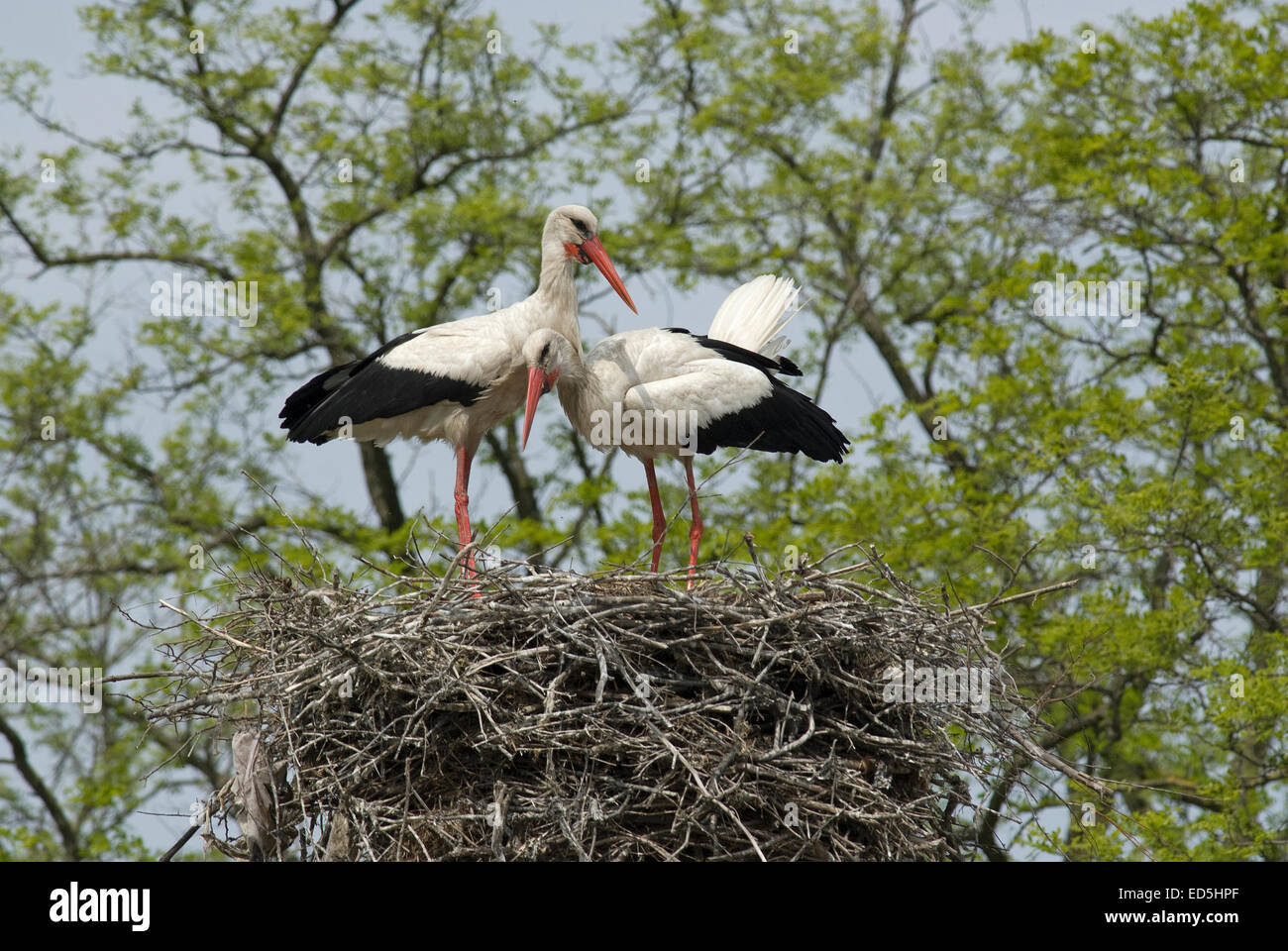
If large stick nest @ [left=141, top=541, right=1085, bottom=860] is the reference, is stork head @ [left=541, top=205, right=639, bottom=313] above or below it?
above

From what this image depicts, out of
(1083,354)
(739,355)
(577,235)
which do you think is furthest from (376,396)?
(1083,354)

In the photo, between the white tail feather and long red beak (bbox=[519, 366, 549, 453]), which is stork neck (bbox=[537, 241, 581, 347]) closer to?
long red beak (bbox=[519, 366, 549, 453])

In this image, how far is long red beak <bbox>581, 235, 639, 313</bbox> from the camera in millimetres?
8898

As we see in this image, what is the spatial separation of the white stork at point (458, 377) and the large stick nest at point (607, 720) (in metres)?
1.87

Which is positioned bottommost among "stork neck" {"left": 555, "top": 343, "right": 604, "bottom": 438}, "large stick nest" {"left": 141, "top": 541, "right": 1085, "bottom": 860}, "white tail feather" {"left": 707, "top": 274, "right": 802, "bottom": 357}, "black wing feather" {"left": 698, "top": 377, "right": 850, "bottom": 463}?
"large stick nest" {"left": 141, "top": 541, "right": 1085, "bottom": 860}

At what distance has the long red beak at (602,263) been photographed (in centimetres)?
890

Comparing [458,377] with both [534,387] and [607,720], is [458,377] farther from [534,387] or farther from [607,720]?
[607,720]

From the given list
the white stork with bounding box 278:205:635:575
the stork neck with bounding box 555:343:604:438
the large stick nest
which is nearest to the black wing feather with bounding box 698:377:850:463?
the stork neck with bounding box 555:343:604:438

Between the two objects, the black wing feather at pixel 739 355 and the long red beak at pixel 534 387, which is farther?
the black wing feather at pixel 739 355

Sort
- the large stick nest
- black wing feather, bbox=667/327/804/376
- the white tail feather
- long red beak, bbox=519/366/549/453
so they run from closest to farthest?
the large stick nest, long red beak, bbox=519/366/549/453, black wing feather, bbox=667/327/804/376, the white tail feather

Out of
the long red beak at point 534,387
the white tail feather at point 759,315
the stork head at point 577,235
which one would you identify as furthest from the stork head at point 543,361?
the white tail feather at point 759,315

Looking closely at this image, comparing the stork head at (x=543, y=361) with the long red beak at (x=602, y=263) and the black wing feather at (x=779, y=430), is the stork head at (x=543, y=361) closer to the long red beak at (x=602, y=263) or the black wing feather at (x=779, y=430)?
the long red beak at (x=602, y=263)
